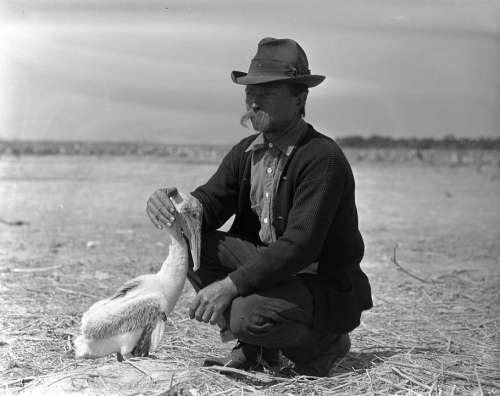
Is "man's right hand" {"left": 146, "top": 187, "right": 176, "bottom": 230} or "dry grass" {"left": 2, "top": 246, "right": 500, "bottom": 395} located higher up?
"man's right hand" {"left": 146, "top": 187, "right": 176, "bottom": 230}

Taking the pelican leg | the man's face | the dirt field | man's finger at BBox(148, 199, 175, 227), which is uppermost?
the man's face

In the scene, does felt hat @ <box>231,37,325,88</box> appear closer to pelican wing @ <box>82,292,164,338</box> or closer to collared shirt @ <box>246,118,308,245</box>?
collared shirt @ <box>246,118,308,245</box>

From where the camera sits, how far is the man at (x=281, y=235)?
11.8 ft

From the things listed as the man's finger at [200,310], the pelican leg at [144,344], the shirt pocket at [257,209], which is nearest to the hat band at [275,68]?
the shirt pocket at [257,209]

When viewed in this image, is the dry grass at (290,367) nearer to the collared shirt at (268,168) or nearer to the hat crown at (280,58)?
the collared shirt at (268,168)

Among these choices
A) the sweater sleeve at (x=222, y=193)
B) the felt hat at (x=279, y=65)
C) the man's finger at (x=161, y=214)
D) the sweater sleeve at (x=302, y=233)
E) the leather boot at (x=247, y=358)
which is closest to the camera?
the sweater sleeve at (x=302, y=233)

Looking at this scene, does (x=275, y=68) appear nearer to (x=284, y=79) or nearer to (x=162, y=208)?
(x=284, y=79)

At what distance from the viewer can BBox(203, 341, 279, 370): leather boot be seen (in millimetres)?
3973

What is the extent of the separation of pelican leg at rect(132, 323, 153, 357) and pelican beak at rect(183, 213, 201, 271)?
41 cm

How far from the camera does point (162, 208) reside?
3.81m

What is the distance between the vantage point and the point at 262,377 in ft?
12.6

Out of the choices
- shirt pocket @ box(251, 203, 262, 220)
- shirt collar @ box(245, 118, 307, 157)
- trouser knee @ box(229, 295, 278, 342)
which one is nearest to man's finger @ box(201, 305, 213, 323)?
trouser knee @ box(229, 295, 278, 342)

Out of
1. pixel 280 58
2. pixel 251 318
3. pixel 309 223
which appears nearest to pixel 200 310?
pixel 251 318

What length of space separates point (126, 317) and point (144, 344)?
0.64ft
